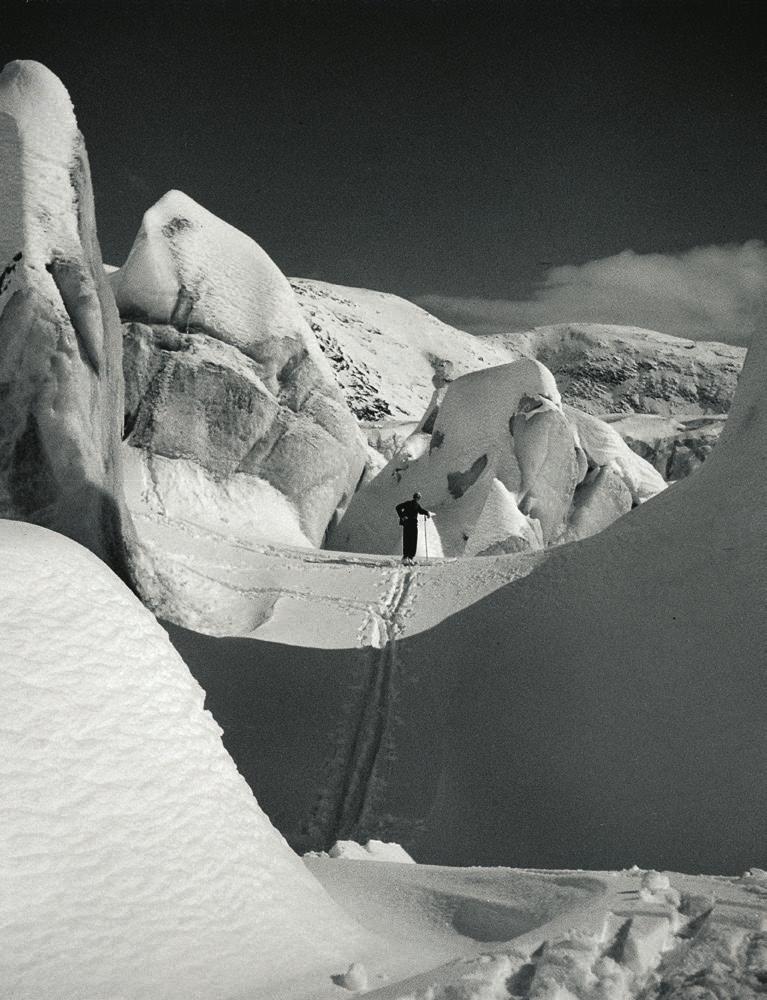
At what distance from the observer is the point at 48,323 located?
318 inches

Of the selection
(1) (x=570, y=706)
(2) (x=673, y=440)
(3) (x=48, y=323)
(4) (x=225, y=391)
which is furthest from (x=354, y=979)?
(2) (x=673, y=440)

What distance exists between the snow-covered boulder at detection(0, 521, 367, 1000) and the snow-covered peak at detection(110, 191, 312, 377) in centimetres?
1360

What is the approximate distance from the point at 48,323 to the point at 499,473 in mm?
11086

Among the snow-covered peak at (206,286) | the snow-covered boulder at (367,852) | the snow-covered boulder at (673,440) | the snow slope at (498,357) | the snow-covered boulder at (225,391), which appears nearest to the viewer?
the snow-covered boulder at (367,852)

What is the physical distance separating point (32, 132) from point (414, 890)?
7.28 meters

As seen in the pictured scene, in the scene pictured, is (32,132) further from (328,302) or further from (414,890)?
(328,302)

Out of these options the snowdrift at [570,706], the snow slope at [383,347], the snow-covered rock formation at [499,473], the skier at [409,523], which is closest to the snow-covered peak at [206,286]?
the snow-covered rock formation at [499,473]

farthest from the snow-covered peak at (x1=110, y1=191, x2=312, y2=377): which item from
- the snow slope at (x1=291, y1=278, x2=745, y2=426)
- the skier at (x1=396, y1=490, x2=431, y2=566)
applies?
the snow slope at (x1=291, y1=278, x2=745, y2=426)

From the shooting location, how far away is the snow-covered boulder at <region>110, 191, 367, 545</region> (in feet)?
51.2

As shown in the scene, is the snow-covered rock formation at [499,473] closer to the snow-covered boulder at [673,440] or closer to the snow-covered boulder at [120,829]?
the snow-covered boulder at [673,440]

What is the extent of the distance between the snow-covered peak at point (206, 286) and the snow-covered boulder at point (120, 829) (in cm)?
1360

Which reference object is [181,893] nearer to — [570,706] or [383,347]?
[570,706]

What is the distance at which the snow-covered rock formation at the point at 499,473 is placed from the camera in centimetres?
1739

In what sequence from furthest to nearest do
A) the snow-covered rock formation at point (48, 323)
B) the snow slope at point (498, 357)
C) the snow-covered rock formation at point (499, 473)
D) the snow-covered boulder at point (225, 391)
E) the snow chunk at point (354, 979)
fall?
the snow slope at point (498, 357) → the snow-covered rock formation at point (499, 473) → the snow-covered boulder at point (225, 391) → the snow-covered rock formation at point (48, 323) → the snow chunk at point (354, 979)
